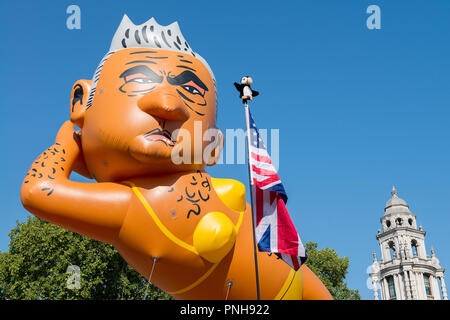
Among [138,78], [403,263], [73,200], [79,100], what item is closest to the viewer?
[73,200]

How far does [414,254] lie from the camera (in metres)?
56.2

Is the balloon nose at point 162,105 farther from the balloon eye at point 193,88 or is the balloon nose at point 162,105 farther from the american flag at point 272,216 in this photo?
the american flag at point 272,216

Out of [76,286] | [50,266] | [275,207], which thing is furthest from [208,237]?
[50,266]

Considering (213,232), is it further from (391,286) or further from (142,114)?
(391,286)

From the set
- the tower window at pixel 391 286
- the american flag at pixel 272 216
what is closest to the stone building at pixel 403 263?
the tower window at pixel 391 286

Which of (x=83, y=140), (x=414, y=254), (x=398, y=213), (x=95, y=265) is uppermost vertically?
(x=398, y=213)

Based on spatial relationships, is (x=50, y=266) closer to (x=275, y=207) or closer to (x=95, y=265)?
(x=95, y=265)

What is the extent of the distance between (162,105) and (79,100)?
207cm

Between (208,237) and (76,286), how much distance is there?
13853mm

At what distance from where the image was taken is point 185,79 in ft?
28.7

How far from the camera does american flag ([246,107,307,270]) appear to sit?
28.3 feet

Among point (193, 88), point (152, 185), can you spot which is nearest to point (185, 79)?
point (193, 88)

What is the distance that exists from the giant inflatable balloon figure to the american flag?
0.44m

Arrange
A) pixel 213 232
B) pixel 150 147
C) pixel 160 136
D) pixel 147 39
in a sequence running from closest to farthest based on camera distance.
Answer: pixel 150 147 → pixel 213 232 → pixel 160 136 → pixel 147 39
